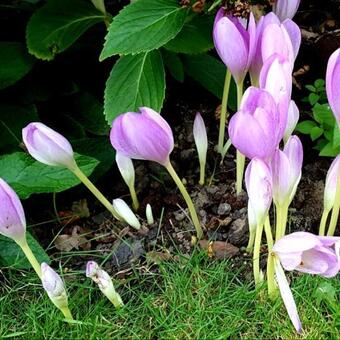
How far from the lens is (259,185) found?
121 cm

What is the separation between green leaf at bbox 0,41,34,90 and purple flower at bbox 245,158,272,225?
750 mm

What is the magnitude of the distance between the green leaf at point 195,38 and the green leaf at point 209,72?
17 cm

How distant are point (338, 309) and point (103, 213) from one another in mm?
572

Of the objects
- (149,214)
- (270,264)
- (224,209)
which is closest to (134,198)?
(149,214)

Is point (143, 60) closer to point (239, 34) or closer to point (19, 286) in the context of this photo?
point (239, 34)

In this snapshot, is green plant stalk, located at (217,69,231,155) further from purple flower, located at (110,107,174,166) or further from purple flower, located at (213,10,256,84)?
purple flower, located at (110,107,174,166)

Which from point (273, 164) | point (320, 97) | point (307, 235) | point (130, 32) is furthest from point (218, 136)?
point (307, 235)

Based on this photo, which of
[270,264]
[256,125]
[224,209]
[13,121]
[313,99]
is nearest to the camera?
[256,125]

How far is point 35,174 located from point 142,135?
1.10ft

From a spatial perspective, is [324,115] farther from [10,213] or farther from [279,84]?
[10,213]

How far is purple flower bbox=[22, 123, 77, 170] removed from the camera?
133cm

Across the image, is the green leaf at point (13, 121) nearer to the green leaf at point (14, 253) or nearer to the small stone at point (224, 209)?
the green leaf at point (14, 253)

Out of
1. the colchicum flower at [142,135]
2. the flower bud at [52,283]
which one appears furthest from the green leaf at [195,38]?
the flower bud at [52,283]

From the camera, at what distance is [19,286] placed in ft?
4.92
